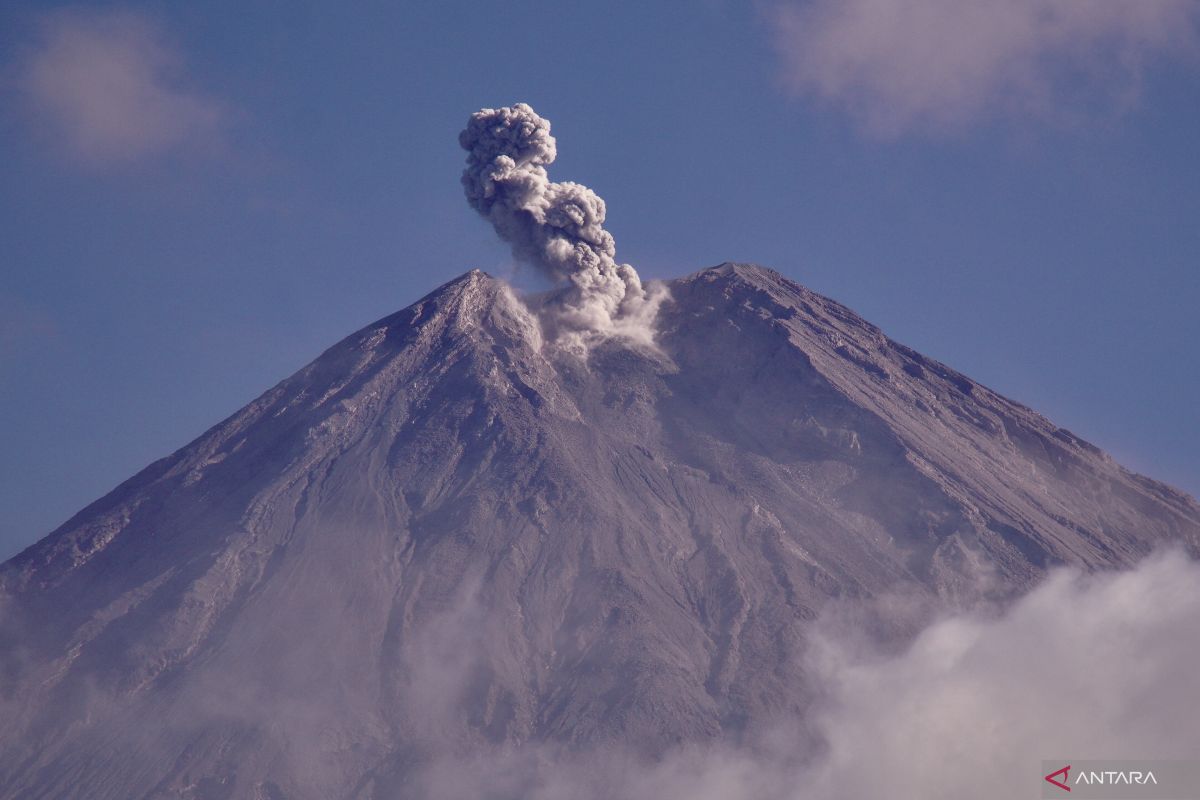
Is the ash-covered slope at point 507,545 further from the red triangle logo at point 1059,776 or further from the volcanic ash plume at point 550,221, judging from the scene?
the red triangle logo at point 1059,776

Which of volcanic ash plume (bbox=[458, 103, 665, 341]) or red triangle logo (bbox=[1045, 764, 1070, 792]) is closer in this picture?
red triangle logo (bbox=[1045, 764, 1070, 792])

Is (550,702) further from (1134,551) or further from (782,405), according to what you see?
(1134,551)

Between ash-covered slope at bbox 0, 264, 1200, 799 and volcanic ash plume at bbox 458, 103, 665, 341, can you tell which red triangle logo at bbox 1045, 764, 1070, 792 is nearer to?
ash-covered slope at bbox 0, 264, 1200, 799

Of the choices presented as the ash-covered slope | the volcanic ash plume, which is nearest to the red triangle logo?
the ash-covered slope

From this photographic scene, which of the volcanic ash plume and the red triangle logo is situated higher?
the volcanic ash plume

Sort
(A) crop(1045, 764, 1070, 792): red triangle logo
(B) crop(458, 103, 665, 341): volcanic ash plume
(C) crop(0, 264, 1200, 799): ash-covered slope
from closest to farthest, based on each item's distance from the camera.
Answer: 1. (A) crop(1045, 764, 1070, 792): red triangle logo
2. (C) crop(0, 264, 1200, 799): ash-covered slope
3. (B) crop(458, 103, 665, 341): volcanic ash plume

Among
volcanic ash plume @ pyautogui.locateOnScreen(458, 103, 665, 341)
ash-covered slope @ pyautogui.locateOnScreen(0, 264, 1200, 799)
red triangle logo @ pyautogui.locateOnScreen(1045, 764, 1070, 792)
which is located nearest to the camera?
red triangle logo @ pyautogui.locateOnScreen(1045, 764, 1070, 792)

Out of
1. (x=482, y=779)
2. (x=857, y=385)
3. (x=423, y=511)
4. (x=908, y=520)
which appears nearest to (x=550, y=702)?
(x=482, y=779)

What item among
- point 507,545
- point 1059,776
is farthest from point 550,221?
point 1059,776

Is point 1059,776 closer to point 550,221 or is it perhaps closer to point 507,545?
point 507,545
